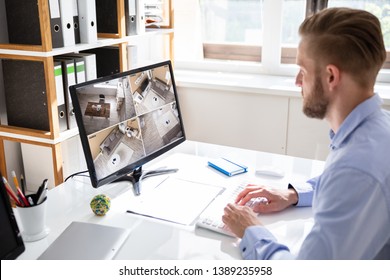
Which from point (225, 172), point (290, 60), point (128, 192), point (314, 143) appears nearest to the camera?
point (128, 192)

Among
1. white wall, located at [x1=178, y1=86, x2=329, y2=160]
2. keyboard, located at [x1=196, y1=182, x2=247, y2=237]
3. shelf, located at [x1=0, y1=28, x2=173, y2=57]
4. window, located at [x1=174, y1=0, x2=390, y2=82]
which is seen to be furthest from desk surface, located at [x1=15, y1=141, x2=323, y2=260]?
window, located at [x1=174, y1=0, x2=390, y2=82]

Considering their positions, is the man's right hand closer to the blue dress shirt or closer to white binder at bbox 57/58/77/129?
the blue dress shirt

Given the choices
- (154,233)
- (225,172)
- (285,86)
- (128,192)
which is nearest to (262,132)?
(285,86)

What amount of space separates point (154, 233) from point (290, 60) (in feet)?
6.84

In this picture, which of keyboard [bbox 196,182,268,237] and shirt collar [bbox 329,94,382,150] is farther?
keyboard [bbox 196,182,268,237]

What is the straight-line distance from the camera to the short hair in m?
1.09

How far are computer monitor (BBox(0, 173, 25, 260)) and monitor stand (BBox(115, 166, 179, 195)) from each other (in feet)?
1.75

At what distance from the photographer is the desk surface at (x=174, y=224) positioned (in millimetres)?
1205

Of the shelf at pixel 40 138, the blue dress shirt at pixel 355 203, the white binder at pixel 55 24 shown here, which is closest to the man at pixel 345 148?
the blue dress shirt at pixel 355 203

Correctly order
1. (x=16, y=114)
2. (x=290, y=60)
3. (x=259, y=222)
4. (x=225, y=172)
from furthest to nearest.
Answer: (x=290, y=60), (x=16, y=114), (x=225, y=172), (x=259, y=222)

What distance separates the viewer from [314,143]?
104 inches

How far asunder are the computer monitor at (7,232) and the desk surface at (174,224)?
4.6 inches

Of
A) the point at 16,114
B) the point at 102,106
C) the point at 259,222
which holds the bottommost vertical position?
the point at 259,222
